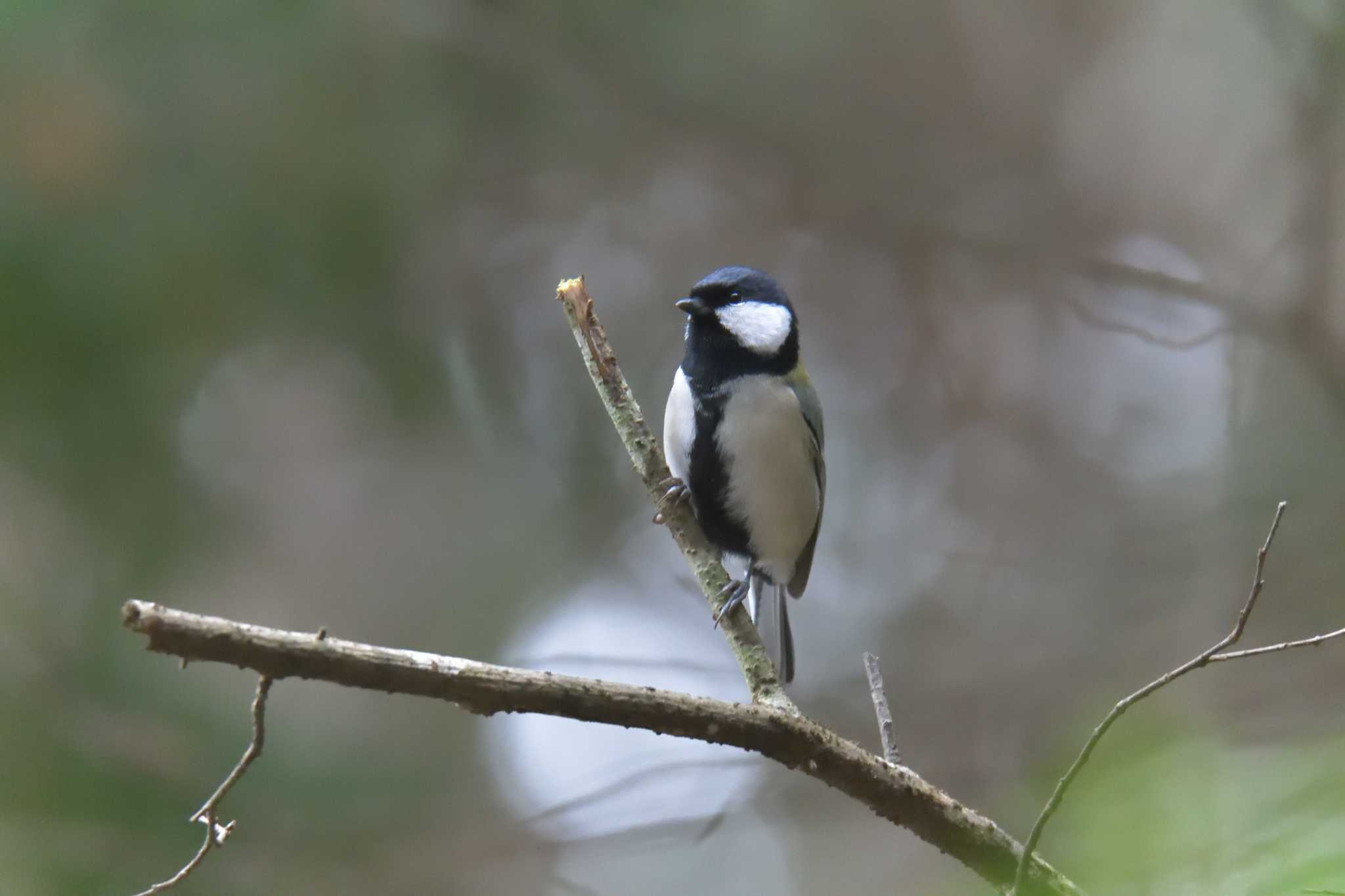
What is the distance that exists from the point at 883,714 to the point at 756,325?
91 centimetres

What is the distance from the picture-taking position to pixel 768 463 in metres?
1.87

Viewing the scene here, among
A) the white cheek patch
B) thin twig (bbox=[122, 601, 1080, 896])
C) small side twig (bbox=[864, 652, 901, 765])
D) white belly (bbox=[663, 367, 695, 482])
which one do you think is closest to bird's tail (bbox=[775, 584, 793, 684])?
white belly (bbox=[663, 367, 695, 482])

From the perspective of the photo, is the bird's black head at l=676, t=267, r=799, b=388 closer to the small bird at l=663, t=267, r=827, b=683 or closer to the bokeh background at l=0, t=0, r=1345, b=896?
the small bird at l=663, t=267, r=827, b=683

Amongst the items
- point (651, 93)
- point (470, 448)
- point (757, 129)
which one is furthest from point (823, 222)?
point (470, 448)

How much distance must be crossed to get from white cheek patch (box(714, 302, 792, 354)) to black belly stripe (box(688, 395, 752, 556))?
0.40 ft

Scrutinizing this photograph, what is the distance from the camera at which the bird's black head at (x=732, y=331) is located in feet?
6.17

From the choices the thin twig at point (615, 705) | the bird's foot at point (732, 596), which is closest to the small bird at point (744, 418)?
the bird's foot at point (732, 596)

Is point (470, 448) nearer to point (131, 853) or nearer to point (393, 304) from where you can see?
point (393, 304)

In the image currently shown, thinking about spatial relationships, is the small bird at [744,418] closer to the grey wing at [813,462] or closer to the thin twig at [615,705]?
the grey wing at [813,462]

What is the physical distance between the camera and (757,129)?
3.03m

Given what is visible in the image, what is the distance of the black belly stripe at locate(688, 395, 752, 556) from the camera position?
1.86 m

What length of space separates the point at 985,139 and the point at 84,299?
2.36m

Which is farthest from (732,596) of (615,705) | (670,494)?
(615,705)

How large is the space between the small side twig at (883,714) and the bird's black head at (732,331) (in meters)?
0.77
